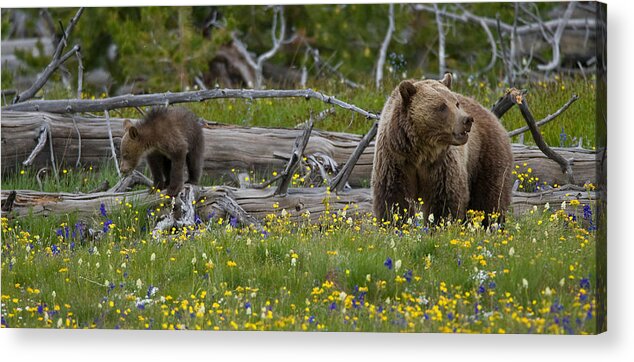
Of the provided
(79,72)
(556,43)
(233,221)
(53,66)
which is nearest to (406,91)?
(233,221)

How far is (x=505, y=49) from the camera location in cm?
1016

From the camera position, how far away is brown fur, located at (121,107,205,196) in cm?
920

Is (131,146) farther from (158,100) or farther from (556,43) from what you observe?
(556,43)

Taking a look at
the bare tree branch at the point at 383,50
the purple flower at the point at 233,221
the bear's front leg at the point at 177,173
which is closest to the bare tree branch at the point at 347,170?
the purple flower at the point at 233,221

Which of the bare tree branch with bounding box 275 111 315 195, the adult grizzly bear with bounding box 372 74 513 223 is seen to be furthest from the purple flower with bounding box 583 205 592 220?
the bare tree branch with bounding box 275 111 315 195

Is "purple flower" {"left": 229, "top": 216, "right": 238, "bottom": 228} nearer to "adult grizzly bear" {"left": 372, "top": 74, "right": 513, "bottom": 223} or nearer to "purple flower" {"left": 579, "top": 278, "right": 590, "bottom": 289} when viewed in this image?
"adult grizzly bear" {"left": 372, "top": 74, "right": 513, "bottom": 223}

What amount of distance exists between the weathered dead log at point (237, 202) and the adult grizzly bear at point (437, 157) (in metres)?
0.35

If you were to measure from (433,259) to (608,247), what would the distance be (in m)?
1.17

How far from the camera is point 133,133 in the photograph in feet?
30.7

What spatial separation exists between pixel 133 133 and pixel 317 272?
264cm

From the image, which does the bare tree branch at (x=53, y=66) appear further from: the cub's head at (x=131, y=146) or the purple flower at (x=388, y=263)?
the purple flower at (x=388, y=263)

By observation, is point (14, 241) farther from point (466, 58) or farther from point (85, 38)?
point (466, 58)

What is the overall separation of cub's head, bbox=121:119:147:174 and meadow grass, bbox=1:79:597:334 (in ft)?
2.61

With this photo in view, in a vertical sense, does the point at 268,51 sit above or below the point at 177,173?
above
